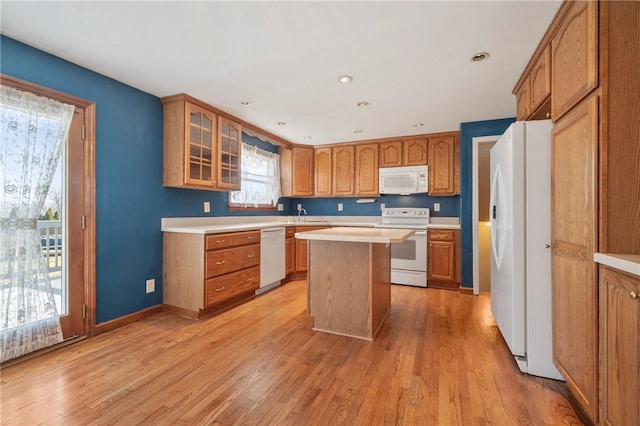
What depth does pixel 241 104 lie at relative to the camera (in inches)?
126

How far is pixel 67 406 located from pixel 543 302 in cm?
290

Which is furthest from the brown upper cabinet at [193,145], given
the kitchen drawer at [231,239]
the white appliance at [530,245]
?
the white appliance at [530,245]

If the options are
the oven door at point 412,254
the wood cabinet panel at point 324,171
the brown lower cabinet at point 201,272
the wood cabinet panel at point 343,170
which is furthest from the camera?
the wood cabinet panel at point 324,171

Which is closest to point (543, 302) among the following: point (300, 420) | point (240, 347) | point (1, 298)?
point (300, 420)

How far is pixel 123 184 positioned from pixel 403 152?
370cm

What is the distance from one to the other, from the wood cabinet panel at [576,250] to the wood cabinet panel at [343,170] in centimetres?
325

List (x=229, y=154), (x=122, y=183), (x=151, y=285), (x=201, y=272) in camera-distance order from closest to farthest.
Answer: (x=122, y=183), (x=201, y=272), (x=151, y=285), (x=229, y=154)

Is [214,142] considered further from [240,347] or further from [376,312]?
[376,312]

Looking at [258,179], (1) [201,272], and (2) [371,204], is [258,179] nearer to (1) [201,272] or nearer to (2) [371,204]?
(2) [371,204]

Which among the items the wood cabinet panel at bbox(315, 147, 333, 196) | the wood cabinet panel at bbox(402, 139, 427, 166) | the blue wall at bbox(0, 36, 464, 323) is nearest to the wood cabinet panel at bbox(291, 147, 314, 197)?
the wood cabinet panel at bbox(315, 147, 333, 196)

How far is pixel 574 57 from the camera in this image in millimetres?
1588

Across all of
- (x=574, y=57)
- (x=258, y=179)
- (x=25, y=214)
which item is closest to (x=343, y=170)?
(x=258, y=179)

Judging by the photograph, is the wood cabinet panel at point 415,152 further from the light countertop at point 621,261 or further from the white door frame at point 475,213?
the light countertop at point 621,261

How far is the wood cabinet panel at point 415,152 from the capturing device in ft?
14.5
